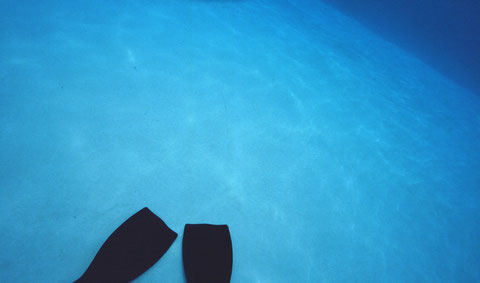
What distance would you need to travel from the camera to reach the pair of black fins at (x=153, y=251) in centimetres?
169

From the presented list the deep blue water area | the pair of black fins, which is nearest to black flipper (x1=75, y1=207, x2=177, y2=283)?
the pair of black fins

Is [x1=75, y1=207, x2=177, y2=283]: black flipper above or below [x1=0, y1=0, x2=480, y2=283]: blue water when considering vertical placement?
below

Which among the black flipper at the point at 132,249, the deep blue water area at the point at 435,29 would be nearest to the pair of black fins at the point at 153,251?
the black flipper at the point at 132,249

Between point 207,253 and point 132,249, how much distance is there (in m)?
0.64

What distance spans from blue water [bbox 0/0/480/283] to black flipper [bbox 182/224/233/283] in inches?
3.3

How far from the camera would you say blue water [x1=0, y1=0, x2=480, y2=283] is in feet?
6.31

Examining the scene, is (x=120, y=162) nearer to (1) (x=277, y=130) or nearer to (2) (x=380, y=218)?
(1) (x=277, y=130)

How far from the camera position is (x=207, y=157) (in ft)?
8.38

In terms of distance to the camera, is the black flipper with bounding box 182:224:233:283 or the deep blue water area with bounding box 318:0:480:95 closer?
the black flipper with bounding box 182:224:233:283

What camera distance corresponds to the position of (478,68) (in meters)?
9.52

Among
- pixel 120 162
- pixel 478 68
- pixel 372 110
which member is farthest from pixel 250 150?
pixel 478 68

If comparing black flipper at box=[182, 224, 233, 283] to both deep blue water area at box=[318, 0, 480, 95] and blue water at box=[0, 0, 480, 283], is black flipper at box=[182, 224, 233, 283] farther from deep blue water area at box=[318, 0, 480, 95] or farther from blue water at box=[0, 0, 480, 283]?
deep blue water area at box=[318, 0, 480, 95]

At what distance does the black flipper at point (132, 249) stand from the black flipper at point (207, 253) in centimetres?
17

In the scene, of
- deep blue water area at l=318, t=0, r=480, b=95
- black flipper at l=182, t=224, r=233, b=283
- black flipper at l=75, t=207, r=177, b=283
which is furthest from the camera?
deep blue water area at l=318, t=0, r=480, b=95
